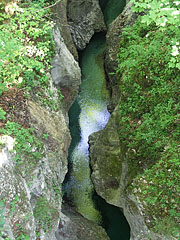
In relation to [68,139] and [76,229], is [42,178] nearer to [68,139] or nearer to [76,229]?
[68,139]

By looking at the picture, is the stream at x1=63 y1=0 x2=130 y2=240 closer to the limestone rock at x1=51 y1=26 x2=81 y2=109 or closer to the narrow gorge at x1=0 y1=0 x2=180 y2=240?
the narrow gorge at x1=0 y1=0 x2=180 y2=240

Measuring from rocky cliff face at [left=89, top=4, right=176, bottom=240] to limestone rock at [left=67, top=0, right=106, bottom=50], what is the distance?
2375 millimetres

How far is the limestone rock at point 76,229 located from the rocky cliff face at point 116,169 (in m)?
1.20

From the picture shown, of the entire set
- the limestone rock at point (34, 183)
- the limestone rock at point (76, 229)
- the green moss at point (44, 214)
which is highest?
the limestone rock at point (34, 183)

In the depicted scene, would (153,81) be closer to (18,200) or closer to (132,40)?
(132,40)

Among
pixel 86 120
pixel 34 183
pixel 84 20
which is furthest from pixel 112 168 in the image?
pixel 84 20

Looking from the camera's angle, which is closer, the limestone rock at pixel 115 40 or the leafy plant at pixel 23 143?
the leafy plant at pixel 23 143

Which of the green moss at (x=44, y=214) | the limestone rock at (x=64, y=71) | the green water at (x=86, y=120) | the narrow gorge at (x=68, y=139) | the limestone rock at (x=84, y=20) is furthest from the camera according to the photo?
the limestone rock at (x=84, y=20)

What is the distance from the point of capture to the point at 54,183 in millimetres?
6211

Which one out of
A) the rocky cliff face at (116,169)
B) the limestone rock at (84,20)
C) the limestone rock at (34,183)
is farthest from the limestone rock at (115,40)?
the limestone rock at (34,183)

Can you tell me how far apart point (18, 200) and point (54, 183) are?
6.21ft

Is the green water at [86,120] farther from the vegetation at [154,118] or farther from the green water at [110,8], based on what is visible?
the vegetation at [154,118]

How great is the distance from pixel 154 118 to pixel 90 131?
19.8ft

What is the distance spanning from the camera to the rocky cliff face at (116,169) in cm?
619
